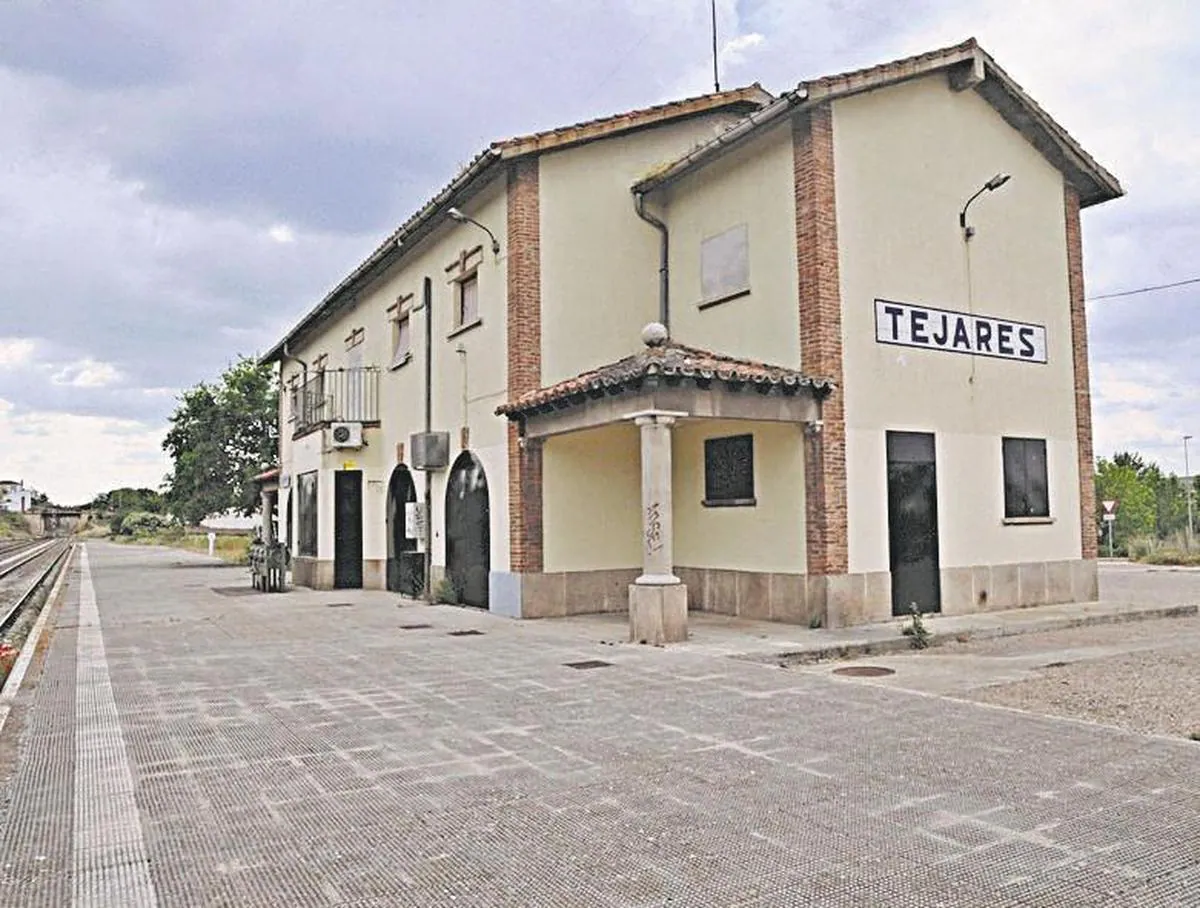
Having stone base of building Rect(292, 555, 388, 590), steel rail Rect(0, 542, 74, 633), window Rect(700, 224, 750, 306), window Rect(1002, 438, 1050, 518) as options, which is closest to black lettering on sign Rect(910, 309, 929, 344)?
window Rect(1002, 438, 1050, 518)

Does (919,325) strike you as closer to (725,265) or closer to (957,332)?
(957,332)

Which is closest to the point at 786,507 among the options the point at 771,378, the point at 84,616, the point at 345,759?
the point at 771,378

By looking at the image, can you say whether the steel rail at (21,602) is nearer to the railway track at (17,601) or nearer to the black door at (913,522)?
the railway track at (17,601)

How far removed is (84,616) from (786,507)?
35.5 feet

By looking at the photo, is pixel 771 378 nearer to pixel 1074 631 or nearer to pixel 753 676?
pixel 753 676

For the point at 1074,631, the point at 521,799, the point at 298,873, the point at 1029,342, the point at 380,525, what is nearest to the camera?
the point at 298,873

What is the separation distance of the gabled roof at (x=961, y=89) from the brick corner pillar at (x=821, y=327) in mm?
366

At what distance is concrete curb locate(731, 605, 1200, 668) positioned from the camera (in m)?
9.59

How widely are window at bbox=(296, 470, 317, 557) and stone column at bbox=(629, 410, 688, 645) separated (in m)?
11.1

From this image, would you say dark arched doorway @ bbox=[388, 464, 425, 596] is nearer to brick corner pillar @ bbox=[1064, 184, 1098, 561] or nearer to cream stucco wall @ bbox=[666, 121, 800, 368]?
cream stucco wall @ bbox=[666, 121, 800, 368]

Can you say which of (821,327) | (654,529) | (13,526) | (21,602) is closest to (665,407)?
(654,529)

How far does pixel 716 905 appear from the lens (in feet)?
11.6

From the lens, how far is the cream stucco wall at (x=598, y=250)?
45.5 feet

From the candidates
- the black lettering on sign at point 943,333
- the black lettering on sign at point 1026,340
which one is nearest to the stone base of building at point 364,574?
the black lettering on sign at point 943,333
